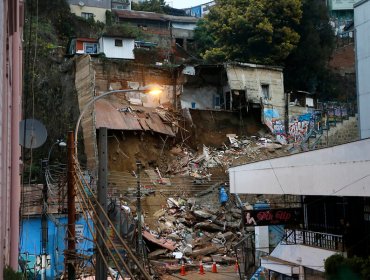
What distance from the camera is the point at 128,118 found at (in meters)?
36.7

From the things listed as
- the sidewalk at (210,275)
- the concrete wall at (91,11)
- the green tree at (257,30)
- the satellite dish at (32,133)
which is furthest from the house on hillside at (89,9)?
the satellite dish at (32,133)

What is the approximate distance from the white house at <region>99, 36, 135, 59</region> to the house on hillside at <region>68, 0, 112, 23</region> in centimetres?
1091

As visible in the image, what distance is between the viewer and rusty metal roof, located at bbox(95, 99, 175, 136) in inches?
1395

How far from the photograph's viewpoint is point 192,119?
3950 centimetres

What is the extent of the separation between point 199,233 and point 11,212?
21553 millimetres

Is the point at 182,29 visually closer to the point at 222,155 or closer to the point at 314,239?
the point at 222,155

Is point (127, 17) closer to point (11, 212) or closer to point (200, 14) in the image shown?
point (200, 14)

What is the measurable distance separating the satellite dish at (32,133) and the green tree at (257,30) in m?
32.8

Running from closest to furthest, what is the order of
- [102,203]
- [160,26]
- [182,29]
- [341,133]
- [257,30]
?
1. [102,203]
2. [341,133]
3. [257,30]
4. [182,29]
5. [160,26]

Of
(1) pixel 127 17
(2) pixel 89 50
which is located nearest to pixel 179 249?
(2) pixel 89 50

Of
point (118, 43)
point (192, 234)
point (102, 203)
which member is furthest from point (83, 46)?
point (102, 203)

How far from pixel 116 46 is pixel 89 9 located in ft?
42.5

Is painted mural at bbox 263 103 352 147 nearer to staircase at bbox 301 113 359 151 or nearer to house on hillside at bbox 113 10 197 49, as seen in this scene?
staircase at bbox 301 113 359 151

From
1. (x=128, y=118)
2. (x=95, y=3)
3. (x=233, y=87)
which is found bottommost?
(x=128, y=118)
